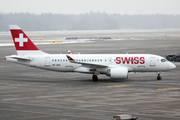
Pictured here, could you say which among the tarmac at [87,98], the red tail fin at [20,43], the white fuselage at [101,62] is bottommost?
the tarmac at [87,98]

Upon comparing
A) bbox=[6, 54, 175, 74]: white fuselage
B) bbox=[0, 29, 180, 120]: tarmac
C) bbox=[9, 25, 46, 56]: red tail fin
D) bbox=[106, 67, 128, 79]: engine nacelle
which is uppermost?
bbox=[9, 25, 46, 56]: red tail fin

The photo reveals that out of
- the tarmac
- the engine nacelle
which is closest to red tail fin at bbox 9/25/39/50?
the tarmac

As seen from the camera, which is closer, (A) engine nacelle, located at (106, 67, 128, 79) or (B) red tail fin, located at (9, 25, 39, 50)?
(A) engine nacelle, located at (106, 67, 128, 79)

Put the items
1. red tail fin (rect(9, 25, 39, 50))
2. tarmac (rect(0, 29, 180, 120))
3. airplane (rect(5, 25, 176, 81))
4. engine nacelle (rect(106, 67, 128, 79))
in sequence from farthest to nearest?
red tail fin (rect(9, 25, 39, 50)) < airplane (rect(5, 25, 176, 81)) < engine nacelle (rect(106, 67, 128, 79)) < tarmac (rect(0, 29, 180, 120))

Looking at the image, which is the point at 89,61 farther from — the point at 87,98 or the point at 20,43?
the point at 87,98

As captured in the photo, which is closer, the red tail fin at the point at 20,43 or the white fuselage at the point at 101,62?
the white fuselage at the point at 101,62

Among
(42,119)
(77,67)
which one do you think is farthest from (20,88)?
(42,119)

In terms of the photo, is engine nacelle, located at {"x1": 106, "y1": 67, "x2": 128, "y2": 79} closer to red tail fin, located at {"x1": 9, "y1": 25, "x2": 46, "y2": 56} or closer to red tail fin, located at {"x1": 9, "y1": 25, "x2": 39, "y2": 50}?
red tail fin, located at {"x1": 9, "y1": 25, "x2": 46, "y2": 56}

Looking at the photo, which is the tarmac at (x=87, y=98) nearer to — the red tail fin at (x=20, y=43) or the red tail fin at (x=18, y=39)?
the red tail fin at (x=20, y=43)

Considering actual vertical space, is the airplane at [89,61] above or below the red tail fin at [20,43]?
below

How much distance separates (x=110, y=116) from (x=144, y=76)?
26.0 m

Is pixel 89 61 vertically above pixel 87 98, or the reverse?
pixel 89 61

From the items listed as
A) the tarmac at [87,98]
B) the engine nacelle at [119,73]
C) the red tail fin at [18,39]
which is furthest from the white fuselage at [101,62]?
the engine nacelle at [119,73]

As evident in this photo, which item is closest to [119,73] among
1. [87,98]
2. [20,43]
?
[87,98]
